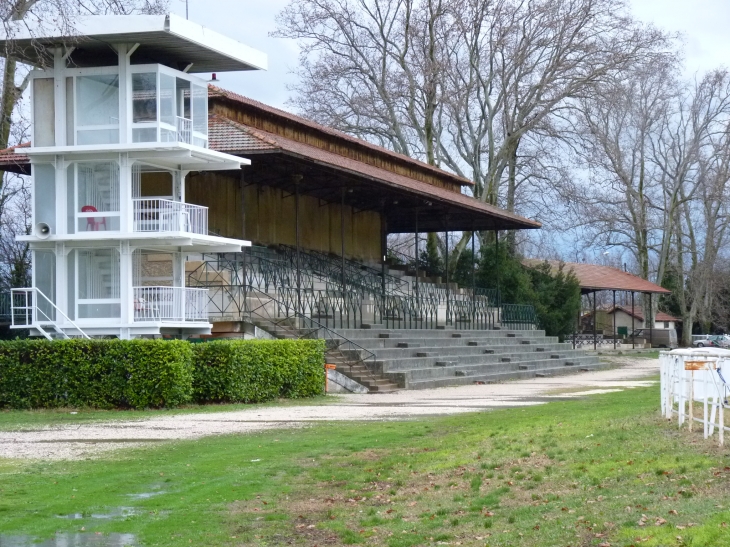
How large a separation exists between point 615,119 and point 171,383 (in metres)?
51.1

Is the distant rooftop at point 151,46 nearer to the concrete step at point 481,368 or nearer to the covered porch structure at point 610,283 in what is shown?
the concrete step at point 481,368

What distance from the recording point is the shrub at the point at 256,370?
23.6 m

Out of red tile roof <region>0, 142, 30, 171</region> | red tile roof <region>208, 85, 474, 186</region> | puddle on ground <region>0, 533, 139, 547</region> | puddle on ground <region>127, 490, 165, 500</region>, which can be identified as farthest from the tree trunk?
puddle on ground <region>0, 533, 139, 547</region>

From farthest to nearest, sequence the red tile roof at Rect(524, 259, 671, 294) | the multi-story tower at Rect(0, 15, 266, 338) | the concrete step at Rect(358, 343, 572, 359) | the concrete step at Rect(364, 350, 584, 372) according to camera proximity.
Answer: the red tile roof at Rect(524, 259, 671, 294), the concrete step at Rect(358, 343, 572, 359), the concrete step at Rect(364, 350, 584, 372), the multi-story tower at Rect(0, 15, 266, 338)

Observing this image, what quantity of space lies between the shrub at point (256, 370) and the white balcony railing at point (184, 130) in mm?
6296

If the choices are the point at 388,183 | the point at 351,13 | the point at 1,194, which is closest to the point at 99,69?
the point at 388,183

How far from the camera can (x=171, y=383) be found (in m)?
22.4

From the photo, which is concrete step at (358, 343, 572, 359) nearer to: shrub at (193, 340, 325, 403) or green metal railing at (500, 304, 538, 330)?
green metal railing at (500, 304, 538, 330)

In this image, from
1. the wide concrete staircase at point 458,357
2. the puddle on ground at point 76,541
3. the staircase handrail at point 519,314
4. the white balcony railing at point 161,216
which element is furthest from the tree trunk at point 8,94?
the puddle on ground at point 76,541

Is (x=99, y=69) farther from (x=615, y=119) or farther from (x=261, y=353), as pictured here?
(x=615, y=119)

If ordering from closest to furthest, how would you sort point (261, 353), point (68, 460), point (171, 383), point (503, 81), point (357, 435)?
point (68, 460), point (357, 435), point (171, 383), point (261, 353), point (503, 81)

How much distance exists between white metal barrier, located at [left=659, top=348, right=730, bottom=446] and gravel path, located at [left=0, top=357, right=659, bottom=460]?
24.3 ft

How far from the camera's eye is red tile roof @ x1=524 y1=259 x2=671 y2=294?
6425 centimetres

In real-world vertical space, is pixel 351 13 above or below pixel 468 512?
above
